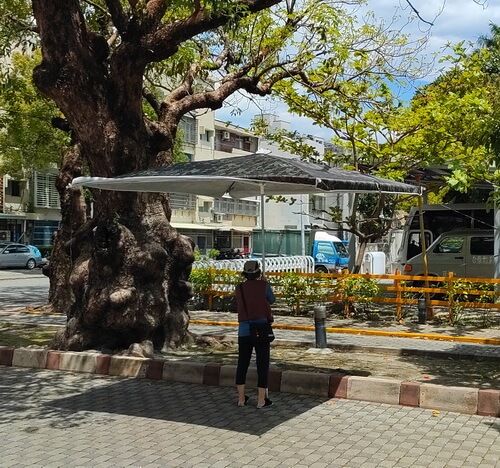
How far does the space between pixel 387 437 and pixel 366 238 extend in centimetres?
1003

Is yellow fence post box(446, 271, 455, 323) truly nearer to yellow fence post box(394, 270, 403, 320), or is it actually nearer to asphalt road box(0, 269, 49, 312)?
yellow fence post box(394, 270, 403, 320)

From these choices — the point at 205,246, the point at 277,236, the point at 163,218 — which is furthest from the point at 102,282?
the point at 205,246

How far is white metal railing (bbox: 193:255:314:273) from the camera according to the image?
17.8 metres

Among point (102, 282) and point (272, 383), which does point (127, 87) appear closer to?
point (102, 282)

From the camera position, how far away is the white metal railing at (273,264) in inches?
702

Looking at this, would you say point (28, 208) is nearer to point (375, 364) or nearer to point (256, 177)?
point (375, 364)

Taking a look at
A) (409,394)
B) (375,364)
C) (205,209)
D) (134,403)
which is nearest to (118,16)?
(134,403)

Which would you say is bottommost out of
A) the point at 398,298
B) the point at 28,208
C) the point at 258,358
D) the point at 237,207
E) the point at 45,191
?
the point at 258,358

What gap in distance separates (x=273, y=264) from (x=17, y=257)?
66.3 ft

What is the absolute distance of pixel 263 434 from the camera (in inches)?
238

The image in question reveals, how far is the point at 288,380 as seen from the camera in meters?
7.70

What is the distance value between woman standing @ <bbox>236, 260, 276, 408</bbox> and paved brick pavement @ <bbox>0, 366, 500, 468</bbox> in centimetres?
35

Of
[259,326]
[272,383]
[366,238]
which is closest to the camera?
[259,326]

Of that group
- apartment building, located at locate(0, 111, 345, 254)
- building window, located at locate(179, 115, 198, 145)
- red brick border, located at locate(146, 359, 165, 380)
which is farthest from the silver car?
red brick border, located at locate(146, 359, 165, 380)
